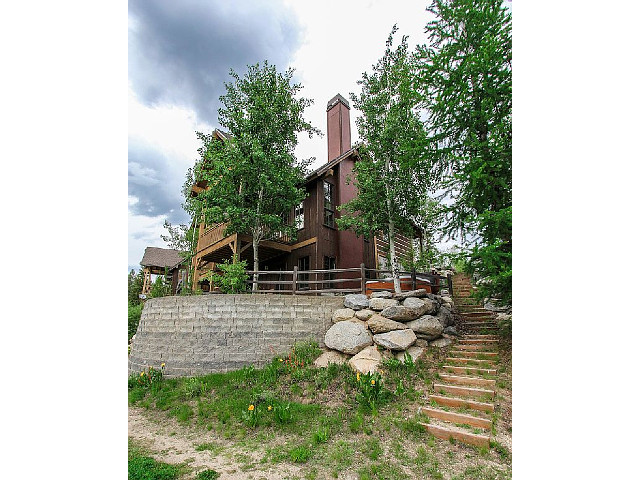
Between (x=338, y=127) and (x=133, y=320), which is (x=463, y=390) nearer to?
(x=338, y=127)

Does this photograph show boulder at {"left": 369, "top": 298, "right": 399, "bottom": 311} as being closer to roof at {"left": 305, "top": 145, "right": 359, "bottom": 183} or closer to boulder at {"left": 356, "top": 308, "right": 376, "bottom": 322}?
boulder at {"left": 356, "top": 308, "right": 376, "bottom": 322}

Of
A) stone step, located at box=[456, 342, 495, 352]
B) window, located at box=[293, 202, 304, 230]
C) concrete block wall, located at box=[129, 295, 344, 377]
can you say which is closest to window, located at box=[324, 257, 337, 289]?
window, located at box=[293, 202, 304, 230]

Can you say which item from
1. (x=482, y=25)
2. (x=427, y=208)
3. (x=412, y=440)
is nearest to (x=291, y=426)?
(x=412, y=440)

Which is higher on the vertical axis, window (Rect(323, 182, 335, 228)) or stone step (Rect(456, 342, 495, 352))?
window (Rect(323, 182, 335, 228))

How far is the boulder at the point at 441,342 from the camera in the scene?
7.36 meters

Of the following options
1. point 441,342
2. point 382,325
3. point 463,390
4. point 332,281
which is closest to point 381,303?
point 382,325

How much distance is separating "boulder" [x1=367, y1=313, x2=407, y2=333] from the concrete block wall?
1221 mm

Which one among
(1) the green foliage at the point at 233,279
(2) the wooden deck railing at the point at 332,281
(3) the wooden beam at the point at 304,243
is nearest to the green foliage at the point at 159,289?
→ (2) the wooden deck railing at the point at 332,281

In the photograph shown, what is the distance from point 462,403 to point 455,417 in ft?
1.31

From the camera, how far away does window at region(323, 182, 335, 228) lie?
12909 millimetres

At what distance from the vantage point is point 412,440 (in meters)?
4.55

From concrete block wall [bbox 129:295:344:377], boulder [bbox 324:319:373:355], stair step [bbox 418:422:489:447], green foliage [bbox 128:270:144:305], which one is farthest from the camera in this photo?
green foliage [bbox 128:270:144:305]

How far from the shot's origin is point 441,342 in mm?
7453
